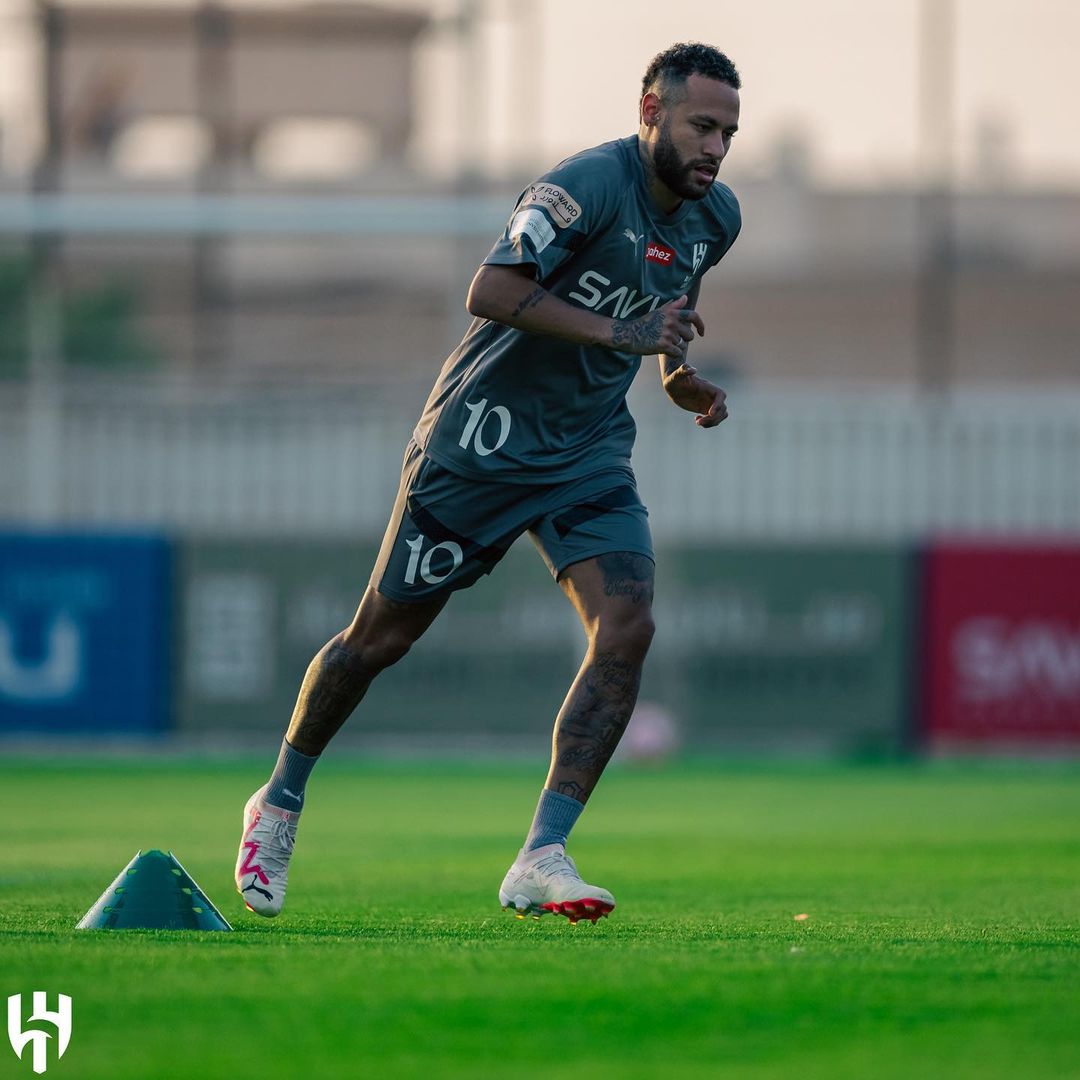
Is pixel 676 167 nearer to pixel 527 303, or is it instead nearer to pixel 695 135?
pixel 695 135

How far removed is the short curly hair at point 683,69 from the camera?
17.4ft

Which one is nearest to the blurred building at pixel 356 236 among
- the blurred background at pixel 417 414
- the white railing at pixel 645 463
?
the blurred background at pixel 417 414

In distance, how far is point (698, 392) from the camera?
5.61 m

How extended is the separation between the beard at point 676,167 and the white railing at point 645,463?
1341cm

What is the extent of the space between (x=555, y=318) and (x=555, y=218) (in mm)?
246

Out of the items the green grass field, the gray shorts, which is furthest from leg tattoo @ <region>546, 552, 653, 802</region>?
the green grass field

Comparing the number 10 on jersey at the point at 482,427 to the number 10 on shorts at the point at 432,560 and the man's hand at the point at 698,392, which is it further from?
the man's hand at the point at 698,392

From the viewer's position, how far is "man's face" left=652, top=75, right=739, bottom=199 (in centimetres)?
523

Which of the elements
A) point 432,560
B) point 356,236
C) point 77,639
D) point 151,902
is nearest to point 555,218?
point 432,560

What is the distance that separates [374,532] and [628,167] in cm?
1204

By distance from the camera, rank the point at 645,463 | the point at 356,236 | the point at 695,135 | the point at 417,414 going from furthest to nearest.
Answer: the point at 356,236 → the point at 645,463 → the point at 417,414 → the point at 695,135

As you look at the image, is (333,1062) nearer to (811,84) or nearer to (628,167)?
(628,167)

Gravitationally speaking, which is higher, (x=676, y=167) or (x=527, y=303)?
(x=676, y=167)

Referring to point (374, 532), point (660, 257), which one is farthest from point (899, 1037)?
point (374, 532)
